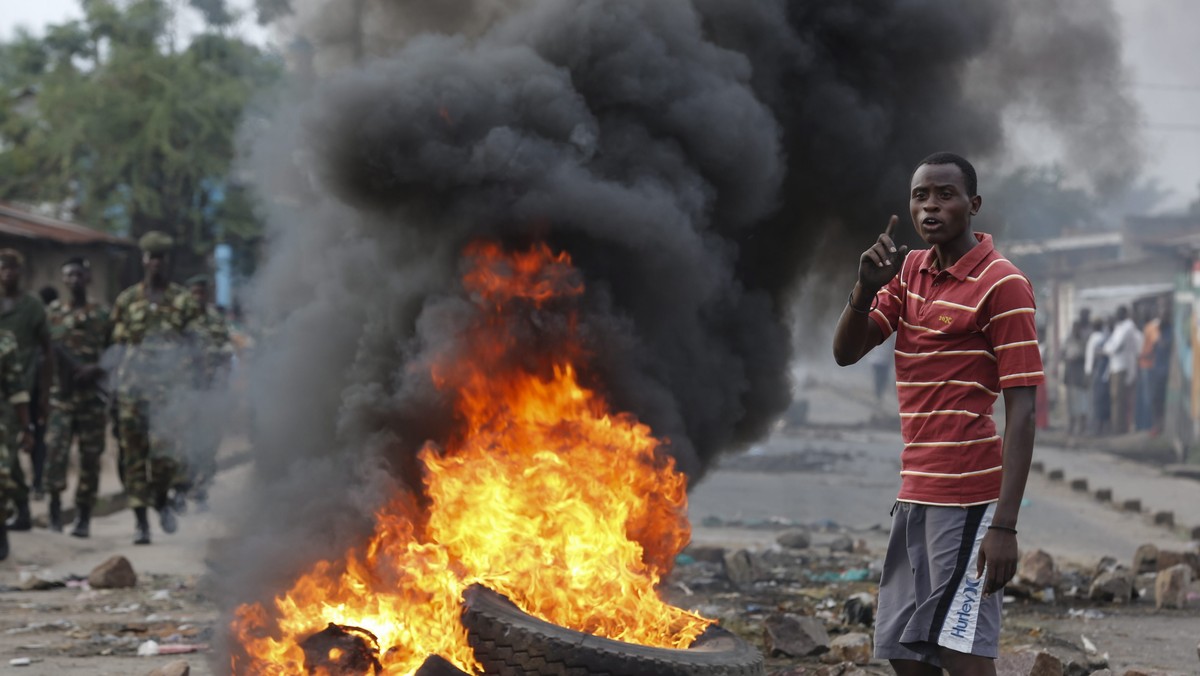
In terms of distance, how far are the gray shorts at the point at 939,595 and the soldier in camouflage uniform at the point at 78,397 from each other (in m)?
8.46

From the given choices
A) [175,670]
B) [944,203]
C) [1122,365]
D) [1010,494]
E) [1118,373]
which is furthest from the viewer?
[1118,373]

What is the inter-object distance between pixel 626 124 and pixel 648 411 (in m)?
1.40

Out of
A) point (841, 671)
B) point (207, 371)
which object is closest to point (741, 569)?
point (841, 671)

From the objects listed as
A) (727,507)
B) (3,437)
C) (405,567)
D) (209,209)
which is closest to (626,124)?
(405,567)

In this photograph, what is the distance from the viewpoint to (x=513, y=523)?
5.24 meters

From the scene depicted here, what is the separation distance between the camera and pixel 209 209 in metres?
26.7

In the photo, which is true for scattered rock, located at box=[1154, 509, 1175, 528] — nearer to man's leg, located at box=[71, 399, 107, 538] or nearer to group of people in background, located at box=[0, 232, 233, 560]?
group of people in background, located at box=[0, 232, 233, 560]

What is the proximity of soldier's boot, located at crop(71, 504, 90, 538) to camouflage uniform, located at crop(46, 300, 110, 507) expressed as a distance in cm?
4

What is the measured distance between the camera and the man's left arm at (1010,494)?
3.69m

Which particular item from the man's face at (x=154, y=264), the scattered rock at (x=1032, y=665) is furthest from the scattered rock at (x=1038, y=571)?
the man's face at (x=154, y=264)

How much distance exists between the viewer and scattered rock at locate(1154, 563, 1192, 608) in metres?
8.11

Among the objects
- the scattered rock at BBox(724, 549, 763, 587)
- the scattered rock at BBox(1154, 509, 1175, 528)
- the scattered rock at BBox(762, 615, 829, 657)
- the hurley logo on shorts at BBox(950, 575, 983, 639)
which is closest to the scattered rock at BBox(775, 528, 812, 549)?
the scattered rock at BBox(724, 549, 763, 587)

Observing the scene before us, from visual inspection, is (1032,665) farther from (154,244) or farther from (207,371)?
(154,244)

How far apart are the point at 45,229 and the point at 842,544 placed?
52.9 feet
